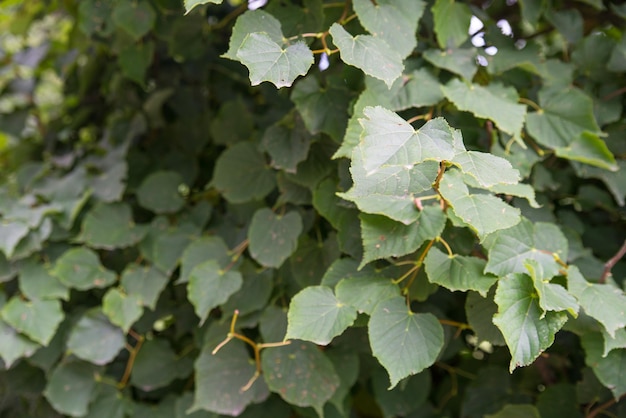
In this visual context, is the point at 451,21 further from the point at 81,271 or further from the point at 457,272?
the point at 81,271

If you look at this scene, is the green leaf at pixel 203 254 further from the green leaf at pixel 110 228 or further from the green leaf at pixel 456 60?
the green leaf at pixel 456 60

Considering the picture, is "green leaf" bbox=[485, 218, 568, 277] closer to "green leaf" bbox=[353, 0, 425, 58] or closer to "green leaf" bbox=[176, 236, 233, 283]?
"green leaf" bbox=[353, 0, 425, 58]

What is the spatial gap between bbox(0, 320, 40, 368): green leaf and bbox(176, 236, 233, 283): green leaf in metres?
0.38

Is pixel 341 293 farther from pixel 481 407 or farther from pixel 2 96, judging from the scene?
pixel 2 96

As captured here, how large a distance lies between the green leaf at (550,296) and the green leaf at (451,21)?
0.46m

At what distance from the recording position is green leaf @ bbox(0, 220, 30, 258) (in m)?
1.25

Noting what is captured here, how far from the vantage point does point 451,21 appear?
1098mm

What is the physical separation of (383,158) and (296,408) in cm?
70

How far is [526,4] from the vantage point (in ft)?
4.00

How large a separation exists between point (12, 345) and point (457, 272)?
97cm

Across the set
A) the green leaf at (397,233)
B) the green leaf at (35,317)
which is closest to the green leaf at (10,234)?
the green leaf at (35,317)

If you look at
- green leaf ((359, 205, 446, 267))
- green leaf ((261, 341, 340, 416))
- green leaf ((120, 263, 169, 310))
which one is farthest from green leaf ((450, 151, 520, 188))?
green leaf ((120, 263, 169, 310))

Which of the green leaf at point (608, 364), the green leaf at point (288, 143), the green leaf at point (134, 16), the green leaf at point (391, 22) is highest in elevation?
the green leaf at point (391, 22)

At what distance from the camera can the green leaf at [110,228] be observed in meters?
1.33
